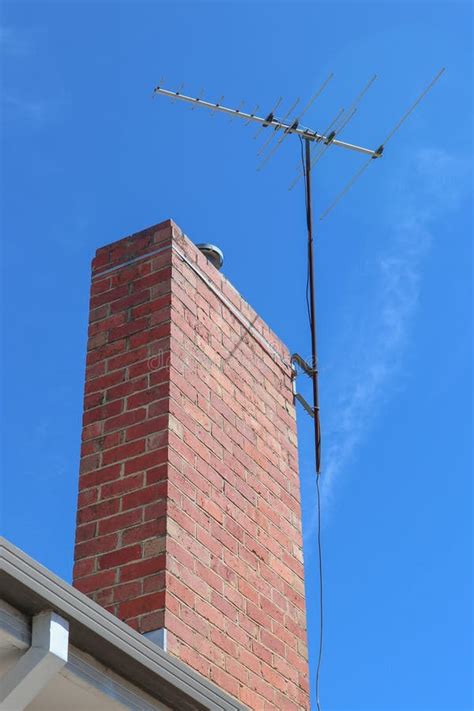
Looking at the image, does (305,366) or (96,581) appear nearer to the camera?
(96,581)

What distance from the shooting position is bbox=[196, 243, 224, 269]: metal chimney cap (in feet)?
18.1

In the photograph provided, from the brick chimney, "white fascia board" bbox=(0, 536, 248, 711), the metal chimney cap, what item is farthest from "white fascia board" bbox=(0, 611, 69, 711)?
the metal chimney cap

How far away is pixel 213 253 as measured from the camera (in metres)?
5.53

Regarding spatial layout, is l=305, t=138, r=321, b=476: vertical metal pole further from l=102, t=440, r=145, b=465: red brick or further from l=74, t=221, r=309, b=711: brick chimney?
l=102, t=440, r=145, b=465: red brick

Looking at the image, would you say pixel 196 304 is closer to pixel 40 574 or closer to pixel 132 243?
pixel 132 243

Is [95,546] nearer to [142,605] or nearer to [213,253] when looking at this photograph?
[142,605]

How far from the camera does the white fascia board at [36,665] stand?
2.97 meters

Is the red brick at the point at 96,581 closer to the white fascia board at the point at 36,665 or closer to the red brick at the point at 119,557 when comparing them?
the red brick at the point at 119,557

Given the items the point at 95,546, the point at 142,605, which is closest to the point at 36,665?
the point at 142,605

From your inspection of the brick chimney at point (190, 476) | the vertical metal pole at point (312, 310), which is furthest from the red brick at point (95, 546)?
the vertical metal pole at point (312, 310)

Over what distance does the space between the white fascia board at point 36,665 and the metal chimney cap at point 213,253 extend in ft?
9.14

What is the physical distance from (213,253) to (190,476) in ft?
4.71

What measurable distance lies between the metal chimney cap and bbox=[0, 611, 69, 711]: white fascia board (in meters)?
2.79

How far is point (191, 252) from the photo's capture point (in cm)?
522
